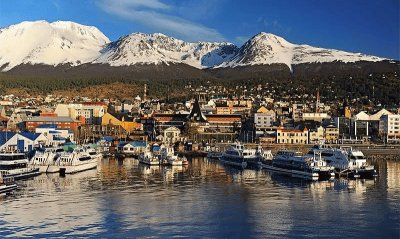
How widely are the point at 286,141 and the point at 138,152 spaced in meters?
8.87

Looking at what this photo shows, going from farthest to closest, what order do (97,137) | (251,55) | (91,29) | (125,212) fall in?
1. (91,29)
2. (251,55)
3. (97,137)
4. (125,212)

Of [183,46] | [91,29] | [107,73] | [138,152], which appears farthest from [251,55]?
[138,152]

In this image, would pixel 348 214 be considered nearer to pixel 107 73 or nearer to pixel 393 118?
pixel 393 118

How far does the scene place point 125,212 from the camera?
39.9 ft

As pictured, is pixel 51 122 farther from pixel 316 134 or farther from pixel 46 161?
pixel 46 161

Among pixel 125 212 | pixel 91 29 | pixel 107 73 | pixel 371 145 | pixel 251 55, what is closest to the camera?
pixel 125 212

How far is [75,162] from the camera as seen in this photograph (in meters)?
20.4

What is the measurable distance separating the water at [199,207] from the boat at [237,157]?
5359mm

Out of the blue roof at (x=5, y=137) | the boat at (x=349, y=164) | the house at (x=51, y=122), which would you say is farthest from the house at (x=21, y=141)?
the boat at (x=349, y=164)

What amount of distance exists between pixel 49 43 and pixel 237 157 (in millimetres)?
91240

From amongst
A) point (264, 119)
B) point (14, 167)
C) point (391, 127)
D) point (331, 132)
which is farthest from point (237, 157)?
point (391, 127)

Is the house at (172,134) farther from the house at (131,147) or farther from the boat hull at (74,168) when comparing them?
the boat hull at (74,168)

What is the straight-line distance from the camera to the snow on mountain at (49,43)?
102 m

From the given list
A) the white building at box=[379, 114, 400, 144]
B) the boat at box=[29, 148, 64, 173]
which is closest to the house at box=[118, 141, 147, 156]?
the boat at box=[29, 148, 64, 173]
